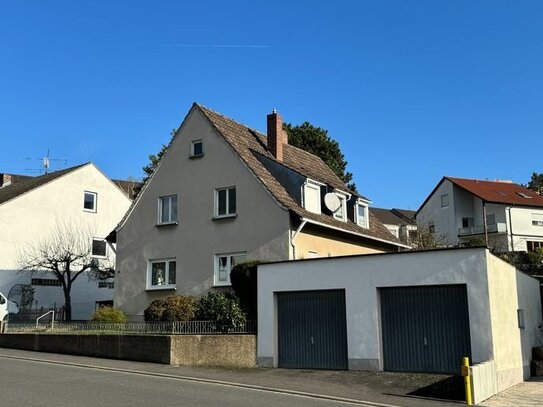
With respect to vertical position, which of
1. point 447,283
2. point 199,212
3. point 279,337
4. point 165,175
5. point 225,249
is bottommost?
point 279,337

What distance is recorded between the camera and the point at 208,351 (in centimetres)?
1767

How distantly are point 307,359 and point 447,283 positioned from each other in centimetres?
485

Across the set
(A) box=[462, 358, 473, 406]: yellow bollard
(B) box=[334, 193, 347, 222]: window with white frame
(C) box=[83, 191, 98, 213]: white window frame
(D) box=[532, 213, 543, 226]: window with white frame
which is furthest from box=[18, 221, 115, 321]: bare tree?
(D) box=[532, 213, 543, 226]: window with white frame

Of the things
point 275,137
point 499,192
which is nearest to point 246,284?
point 275,137

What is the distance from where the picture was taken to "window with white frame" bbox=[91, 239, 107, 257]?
39131 millimetres

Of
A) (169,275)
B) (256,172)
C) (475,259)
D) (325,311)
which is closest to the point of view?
(475,259)

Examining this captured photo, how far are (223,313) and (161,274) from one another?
7810 mm

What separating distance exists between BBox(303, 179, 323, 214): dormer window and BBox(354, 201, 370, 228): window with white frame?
11.3 ft

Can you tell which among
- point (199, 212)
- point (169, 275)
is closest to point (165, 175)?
point (199, 212)

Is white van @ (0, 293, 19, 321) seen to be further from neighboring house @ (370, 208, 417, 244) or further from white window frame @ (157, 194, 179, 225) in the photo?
neighboring house @ (370, 208, 417, 244)

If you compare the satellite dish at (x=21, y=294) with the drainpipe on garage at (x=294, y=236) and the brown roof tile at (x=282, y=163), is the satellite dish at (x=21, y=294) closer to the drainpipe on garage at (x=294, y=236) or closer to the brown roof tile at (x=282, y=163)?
the brown roof tile at (x=282, y=163)

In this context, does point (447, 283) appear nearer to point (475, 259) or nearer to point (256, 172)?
point (475, 259)

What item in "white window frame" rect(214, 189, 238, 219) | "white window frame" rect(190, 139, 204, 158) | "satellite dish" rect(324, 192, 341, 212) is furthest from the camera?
"white window frame" rect(190, 139, 204, 158)

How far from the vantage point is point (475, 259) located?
15.1 meters
